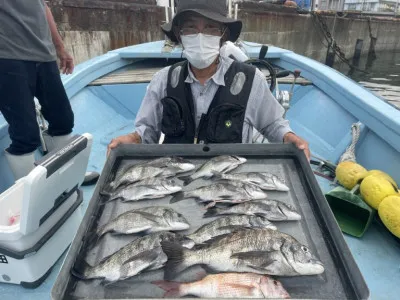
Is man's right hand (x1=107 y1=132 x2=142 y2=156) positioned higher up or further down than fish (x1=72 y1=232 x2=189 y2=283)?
higher up

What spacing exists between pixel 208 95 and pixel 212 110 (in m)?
0.22

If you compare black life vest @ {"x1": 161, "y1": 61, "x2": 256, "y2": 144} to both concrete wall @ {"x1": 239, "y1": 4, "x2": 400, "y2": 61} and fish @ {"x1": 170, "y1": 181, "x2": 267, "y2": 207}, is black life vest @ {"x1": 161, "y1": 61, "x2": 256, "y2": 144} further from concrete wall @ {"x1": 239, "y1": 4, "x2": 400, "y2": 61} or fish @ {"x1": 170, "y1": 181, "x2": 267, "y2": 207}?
concrete wall @ {"x1": 239, "y1": 4, "x2": 400, "y2": 61}

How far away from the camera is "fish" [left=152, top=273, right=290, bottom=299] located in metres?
1.22

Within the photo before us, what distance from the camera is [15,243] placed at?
200cm

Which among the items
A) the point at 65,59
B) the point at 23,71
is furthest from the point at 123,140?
the point at 65,59

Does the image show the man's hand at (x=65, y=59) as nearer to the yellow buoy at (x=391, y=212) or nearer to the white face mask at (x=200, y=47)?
the white face mask at (x=200, y=47)

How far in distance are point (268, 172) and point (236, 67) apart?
116 centimetres

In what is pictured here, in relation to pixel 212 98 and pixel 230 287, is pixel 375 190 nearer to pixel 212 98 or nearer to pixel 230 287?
pixel 212 98

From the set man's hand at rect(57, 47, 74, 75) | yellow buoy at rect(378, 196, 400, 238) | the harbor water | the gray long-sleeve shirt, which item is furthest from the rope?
the harbor water

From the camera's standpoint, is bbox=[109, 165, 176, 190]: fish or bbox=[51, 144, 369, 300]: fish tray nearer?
bbox=[51, 144, 369, 300]: fish tray

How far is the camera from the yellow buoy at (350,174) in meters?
3.11

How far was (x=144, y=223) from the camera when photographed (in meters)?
1.62

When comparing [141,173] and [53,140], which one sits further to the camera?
[53,140]

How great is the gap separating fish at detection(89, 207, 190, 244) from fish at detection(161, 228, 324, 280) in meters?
0.18
